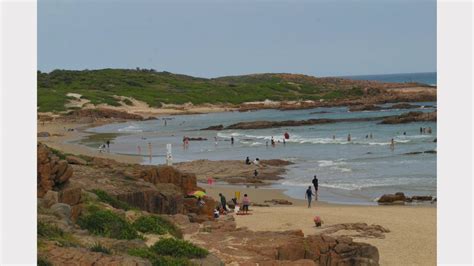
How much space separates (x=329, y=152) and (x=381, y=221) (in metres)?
23.4

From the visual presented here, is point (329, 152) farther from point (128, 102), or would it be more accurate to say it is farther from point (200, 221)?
point (128, 102)

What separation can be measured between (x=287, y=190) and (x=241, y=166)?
284 inches

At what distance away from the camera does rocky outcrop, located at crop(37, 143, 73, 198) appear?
48.2 feet

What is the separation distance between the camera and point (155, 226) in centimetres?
1356

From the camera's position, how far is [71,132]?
67.5 meters

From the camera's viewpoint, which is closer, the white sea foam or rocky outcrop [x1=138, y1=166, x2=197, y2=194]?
rocky outcrop [x1=138, y1=166, x2=197, y2=194]

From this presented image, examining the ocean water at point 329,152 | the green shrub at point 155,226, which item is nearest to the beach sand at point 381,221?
the ocean water at point 329,152

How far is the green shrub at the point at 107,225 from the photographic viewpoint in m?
12.7

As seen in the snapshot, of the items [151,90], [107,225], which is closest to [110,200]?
[107,225]

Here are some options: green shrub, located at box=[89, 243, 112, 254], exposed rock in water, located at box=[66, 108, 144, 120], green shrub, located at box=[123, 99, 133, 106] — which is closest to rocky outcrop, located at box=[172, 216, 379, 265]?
green shrub, located at box=[89, 243, 112, 254]

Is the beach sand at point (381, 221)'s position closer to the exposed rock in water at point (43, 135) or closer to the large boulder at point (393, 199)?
the large boulder at point (393, 199)

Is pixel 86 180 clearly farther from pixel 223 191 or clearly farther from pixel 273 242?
pixel 223 191

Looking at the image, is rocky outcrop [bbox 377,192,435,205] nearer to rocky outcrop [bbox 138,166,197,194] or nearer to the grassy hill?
rocky outcrop [bbox 138,166,197,194]

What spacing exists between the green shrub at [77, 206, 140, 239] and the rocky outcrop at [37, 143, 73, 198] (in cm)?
139
